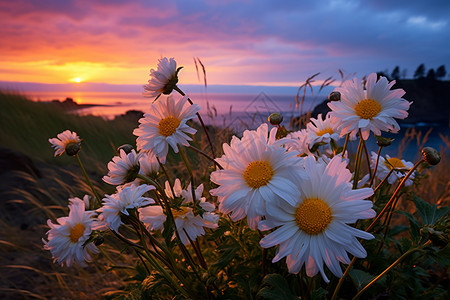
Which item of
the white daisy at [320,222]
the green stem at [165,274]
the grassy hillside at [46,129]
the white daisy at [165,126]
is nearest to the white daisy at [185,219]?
→ the green stem at [165,274]

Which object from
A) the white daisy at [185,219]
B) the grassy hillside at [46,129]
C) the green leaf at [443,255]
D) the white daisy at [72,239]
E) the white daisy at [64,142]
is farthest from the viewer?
the grassy hillside at [46,129]

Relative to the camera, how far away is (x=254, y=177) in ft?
3.02

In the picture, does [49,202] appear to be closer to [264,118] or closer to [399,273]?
[264,118]

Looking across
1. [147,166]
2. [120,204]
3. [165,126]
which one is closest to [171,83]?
[165,126]

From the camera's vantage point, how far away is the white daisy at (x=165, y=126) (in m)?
1.10

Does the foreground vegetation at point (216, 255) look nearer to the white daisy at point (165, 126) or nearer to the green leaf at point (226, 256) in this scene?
the green leaf at point (226, 256)

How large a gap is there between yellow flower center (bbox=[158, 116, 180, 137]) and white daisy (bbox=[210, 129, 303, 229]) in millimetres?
246

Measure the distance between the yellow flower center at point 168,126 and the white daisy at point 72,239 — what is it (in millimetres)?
441

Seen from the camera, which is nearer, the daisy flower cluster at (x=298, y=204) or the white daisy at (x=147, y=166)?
the daisy flower cluster at (x=298, y=204)

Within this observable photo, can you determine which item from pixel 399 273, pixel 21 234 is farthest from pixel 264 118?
pixel 21 234

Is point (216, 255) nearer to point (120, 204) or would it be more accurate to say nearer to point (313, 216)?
point (120, 204)

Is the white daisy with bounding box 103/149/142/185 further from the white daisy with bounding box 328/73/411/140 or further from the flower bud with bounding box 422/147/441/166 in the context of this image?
the flower bud with bounding box 422/147/441/166

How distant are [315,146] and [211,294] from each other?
681mm

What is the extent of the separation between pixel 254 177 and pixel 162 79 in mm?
540
